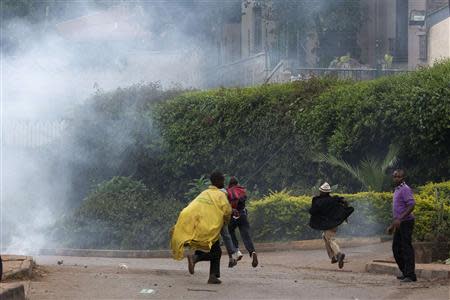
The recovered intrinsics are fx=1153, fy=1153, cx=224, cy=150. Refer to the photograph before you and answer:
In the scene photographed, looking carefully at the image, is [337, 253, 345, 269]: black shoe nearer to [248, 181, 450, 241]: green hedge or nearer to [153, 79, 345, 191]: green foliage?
[248, 181, 450, 241]: green hedge

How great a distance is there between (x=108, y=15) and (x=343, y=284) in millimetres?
19872

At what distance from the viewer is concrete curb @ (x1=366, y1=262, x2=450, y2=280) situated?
15312 mm

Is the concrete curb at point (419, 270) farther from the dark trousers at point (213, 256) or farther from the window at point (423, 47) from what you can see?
the window at point (423, 47)

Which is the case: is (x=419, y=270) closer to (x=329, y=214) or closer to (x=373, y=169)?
(x=329, y=214)

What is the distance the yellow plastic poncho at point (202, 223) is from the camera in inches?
566

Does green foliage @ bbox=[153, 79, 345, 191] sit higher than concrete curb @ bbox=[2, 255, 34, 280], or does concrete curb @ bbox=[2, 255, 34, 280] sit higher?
green foliage @ bbox=[153, 79, 345, 191]

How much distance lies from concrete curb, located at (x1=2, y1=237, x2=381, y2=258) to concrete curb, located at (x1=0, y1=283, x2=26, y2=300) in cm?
897

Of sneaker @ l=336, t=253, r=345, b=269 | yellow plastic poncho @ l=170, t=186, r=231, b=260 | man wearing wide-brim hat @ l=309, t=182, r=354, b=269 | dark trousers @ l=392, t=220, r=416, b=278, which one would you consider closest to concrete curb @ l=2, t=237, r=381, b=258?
man wearing wide-brim hat @ l=309, t=182, r=354, b=269

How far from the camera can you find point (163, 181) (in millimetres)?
27453

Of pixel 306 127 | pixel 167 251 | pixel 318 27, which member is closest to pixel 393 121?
pixel 306 127

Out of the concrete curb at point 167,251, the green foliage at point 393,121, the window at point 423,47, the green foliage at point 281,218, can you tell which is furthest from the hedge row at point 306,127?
the window at point 423,47

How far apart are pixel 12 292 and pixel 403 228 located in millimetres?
5551

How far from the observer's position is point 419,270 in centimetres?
1559

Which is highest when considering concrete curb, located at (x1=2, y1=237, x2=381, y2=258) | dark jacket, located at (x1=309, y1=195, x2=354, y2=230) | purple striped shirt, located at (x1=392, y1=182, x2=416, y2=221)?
purple striped shirt, located at (x1=392, y1=182, x2=416, y2=221)
